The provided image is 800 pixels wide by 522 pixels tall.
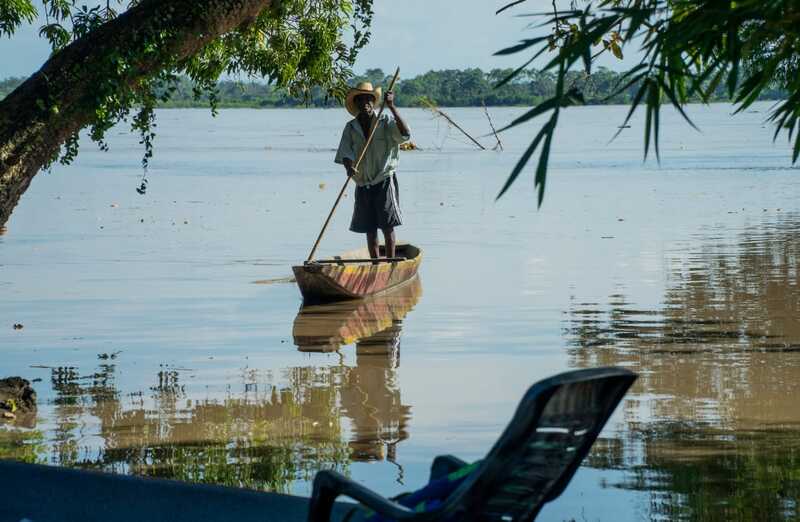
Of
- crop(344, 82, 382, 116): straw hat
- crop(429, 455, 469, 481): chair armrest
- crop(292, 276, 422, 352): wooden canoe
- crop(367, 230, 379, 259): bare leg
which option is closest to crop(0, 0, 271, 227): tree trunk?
crop(429, 455, 469, 481): chair armrest

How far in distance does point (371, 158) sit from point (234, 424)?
5.22 meters

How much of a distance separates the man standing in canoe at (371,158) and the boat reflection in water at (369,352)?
0.76 metres

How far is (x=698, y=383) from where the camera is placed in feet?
27.8

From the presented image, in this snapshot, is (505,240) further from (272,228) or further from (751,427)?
(751,427)

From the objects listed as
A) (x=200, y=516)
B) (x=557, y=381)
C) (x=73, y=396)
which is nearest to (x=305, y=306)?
(x=73, y=396)

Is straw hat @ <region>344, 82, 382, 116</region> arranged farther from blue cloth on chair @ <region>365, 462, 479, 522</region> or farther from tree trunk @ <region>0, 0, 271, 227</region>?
blue cloth on chair @ <region>365, 462, 479, 522</region>

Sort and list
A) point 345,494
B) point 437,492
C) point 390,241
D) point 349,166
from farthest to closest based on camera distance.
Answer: point 390,241, point 349,166, point 437,492, point 345,494

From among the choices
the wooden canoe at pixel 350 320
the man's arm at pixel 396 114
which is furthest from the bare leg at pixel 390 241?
the man's arm at pixel 396 114

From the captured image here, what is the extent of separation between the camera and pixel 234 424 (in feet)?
25.1

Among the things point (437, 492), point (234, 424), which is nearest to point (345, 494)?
point (437, 492)

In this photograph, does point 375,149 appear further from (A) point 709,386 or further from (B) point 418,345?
(A) point 709,386

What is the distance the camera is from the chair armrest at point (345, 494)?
11.4ft

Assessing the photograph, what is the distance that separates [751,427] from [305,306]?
562cm

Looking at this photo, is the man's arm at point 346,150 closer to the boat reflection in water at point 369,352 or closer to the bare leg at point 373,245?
the bare leg at point 373,245
